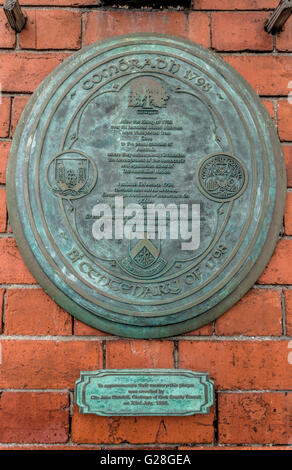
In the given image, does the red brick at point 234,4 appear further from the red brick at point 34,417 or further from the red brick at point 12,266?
the red brick at point 34,417

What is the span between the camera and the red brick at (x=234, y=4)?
6.38 ft

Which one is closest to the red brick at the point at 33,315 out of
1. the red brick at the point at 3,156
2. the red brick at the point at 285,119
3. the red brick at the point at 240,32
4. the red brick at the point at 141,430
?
the red brick at the point at 141,430

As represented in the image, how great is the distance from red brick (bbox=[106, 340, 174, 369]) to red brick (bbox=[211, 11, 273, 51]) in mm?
1285

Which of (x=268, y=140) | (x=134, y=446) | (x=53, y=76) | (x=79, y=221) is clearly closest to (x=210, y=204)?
(x=268, y=140)

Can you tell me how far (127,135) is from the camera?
1813 mm

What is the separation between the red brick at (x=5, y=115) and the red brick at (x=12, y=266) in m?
0.46

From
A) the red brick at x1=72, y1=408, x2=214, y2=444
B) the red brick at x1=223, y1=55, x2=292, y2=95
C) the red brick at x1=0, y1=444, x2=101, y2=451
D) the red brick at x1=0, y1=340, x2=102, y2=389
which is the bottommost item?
the red brick at x1=0, y1=444, x2=101, y2=451

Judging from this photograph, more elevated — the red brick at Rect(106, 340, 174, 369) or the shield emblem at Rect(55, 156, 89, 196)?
the shield emblem at Rect(55, 156, 89, 196)

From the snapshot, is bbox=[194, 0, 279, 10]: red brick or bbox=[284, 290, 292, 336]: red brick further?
bbox=[194, 0, 279, 10]: red brick

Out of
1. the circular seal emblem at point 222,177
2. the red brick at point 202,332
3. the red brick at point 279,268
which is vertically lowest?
the red brick at point 202,332

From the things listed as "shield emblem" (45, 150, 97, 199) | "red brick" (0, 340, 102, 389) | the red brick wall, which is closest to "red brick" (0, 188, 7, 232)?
the red brick wall

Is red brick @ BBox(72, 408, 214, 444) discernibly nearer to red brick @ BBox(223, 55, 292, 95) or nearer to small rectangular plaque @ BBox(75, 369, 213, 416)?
small rectangular plaque @ BBox(75, 369, 213, 416)

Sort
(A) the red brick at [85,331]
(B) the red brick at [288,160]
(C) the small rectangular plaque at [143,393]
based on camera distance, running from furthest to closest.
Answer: (B) the red brick at [288,160] → (A) the red brick at [85,331] → (C) the small rectangular plaque at [143,393]

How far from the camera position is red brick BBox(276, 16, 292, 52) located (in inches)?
76.2
